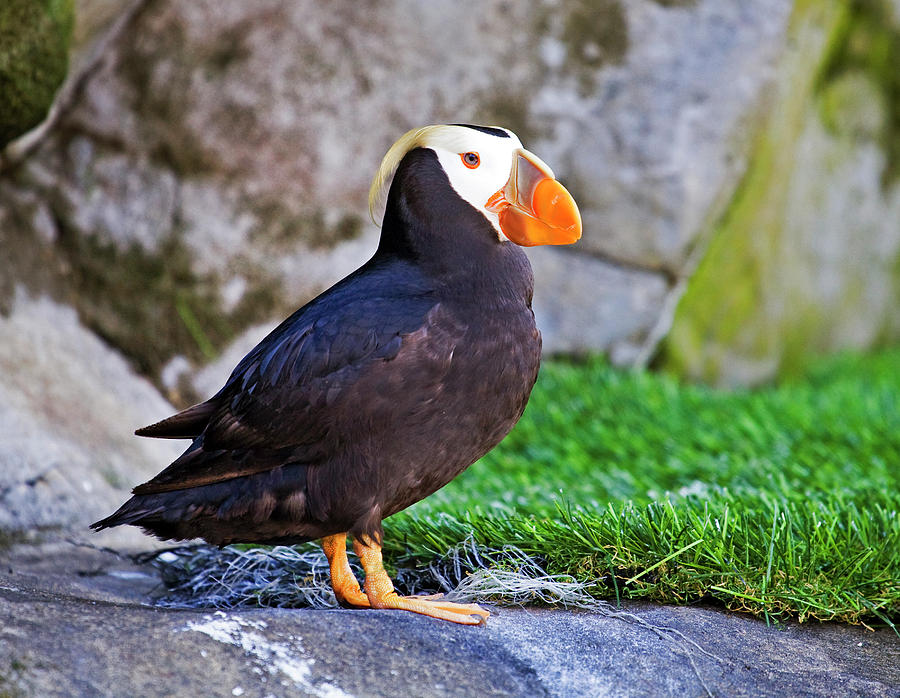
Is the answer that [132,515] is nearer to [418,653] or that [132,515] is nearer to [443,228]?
[418,653]

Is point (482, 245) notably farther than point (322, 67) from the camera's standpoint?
No

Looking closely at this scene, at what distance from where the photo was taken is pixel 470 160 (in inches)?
87.7

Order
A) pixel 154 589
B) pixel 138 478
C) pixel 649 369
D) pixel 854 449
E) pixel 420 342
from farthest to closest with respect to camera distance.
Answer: pixel 649 369 < pixel 854 449 < pixel 138 478 < pixel 154 589 < pixel 420 342

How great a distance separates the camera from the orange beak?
2184 millimetres

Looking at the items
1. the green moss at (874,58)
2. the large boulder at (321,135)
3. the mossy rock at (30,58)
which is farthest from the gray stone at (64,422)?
the green moss at (874,58)

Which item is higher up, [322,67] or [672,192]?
[322,67]

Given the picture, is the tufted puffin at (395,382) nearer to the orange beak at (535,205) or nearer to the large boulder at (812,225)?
the orange beak at (535,205)

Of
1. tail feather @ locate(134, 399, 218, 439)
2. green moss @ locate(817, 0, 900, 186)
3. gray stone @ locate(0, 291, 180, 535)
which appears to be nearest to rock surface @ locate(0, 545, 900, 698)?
tail feather @ locate(134, 399, 218, 439)

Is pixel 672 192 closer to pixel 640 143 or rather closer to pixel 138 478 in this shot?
pixel 640 143

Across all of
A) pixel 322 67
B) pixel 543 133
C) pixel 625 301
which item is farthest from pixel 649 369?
pixel 322 67

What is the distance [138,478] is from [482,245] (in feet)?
5.79

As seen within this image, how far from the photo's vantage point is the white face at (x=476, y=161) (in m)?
2.22

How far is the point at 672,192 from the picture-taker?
14.9 feet

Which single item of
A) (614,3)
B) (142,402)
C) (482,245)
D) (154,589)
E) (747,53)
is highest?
(614,3)
